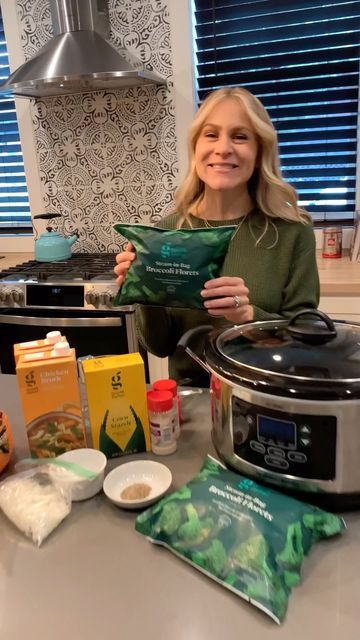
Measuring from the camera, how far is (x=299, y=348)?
0.81 meters

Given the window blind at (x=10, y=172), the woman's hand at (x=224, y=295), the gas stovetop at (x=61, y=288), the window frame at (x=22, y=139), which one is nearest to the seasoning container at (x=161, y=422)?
the woman's hand at (x=224, y=295)

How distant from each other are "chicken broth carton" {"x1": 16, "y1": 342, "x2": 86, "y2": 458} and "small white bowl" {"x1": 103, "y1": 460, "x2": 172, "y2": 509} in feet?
0.37

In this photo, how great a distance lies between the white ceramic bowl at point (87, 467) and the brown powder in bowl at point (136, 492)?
0.05 m

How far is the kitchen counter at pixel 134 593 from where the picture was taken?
1.98ft

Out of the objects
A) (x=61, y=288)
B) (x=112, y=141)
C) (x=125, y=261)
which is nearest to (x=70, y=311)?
(x=61, y=288)

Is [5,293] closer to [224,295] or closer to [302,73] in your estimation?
[224,295]

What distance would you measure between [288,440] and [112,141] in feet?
7.51

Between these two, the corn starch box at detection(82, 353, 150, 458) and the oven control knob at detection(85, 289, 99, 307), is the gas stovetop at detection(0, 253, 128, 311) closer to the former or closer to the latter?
the oven control knob at detection(85, 289, 99, 307)

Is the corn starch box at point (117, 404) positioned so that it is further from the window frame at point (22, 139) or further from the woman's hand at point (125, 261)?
the window frame at point (22, 139)

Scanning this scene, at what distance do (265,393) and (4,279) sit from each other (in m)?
1.89

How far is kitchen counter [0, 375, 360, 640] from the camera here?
605mm

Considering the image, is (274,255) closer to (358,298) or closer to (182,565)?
(358,298)

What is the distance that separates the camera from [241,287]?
105 cm

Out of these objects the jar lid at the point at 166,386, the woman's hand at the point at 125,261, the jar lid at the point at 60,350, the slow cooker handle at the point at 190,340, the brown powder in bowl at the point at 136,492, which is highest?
the woman's hand at the point at 125,261
